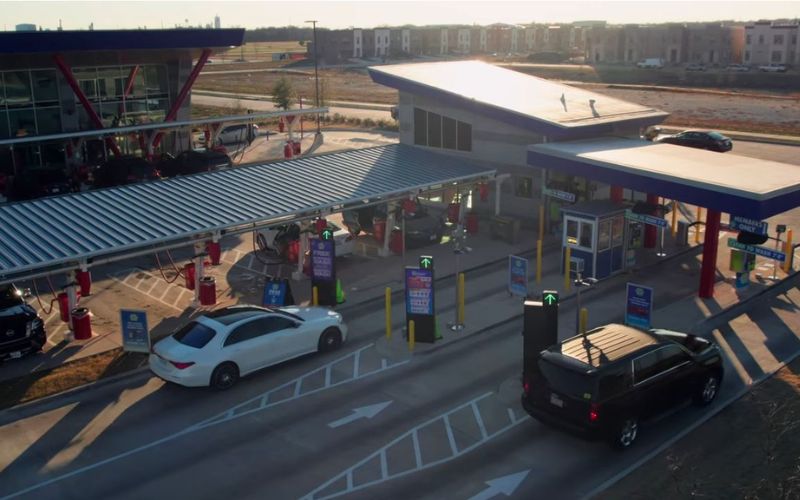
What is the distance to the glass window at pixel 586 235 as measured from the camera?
83.9ft

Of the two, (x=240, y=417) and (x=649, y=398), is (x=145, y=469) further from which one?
(x=649, y=398)

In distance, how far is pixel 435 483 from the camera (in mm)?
14391

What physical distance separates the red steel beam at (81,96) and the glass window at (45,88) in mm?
1028

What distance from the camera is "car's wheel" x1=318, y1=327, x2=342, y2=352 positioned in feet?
66.4

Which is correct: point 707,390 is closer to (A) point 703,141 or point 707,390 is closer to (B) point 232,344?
(B) point 232,344

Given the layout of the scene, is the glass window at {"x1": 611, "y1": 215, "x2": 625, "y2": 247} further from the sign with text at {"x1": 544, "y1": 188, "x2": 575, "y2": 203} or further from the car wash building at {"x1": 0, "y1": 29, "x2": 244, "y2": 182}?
the car wash building at {"x1": 0, "y1": 29, "x2": 244, "y2": 182}

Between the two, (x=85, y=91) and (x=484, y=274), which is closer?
(x=484, y=274)

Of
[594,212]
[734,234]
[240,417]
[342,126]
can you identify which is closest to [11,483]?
[240,417]

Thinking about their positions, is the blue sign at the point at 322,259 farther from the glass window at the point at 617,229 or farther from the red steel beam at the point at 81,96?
the red steel beam at the point at 81,96

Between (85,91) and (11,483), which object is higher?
(85,91)

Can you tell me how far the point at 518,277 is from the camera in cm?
2347

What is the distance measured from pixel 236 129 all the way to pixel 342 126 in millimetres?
10224

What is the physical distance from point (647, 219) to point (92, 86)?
103 feet

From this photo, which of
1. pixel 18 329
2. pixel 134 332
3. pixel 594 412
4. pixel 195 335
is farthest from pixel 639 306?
pixel 18 329
